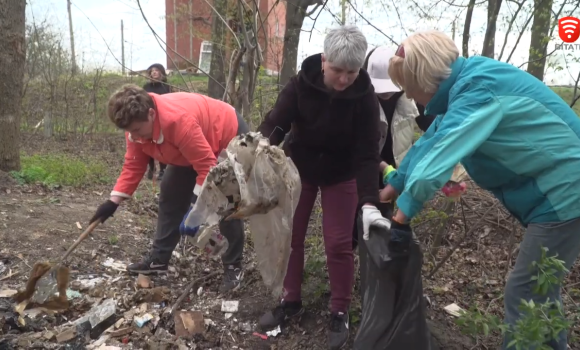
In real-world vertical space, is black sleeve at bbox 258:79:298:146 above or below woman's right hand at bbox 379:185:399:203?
above

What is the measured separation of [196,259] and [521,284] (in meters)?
2.72

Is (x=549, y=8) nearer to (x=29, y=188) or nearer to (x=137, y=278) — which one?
(x=137, y=278)

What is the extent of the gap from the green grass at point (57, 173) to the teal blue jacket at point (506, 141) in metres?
5.51

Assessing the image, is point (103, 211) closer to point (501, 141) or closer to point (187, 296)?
point (187, 296)

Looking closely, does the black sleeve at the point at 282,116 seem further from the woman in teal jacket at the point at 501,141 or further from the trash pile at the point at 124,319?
the trash pile at the point at 124,319

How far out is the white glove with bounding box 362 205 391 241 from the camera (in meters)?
2.34

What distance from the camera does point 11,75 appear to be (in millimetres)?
6094

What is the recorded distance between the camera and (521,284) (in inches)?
83.0

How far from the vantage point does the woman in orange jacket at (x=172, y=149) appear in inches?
120

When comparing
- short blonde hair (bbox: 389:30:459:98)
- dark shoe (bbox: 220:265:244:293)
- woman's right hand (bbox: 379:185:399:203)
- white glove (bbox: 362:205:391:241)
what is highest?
short blonde hair (bbox: 389:30:459:98)

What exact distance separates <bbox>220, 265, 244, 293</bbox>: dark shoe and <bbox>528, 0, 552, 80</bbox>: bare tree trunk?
2685mm

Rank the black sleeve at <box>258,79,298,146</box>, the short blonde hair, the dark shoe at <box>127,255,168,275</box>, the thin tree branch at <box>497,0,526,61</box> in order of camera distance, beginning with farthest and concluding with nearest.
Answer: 1. the thin tree branch at <box>497,0,526,61</box>
2. the dark shoe at <box>127,255,168,275</box>
3. the black sleeve at <box>258,79,298,146</box>
4. the short blonde hair

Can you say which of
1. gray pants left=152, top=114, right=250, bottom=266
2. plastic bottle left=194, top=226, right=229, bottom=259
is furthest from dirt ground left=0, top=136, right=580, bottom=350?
plastic bottle left=194, top=226, right=229, bottom=259

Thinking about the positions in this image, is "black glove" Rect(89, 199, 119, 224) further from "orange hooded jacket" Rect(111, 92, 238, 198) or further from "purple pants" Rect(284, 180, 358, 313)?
"purple pants" Rect(284, 180, 358, 313)
